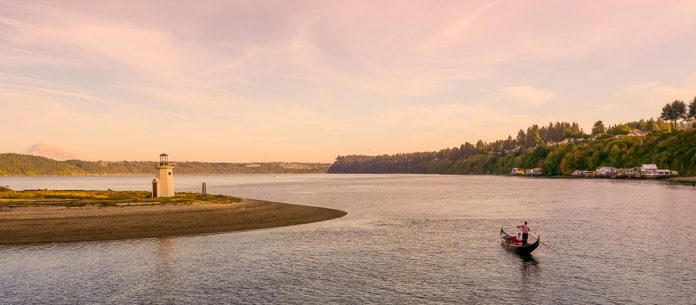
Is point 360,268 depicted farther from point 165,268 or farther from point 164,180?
point 164,180

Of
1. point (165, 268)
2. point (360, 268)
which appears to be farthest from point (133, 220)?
point (360, 268)

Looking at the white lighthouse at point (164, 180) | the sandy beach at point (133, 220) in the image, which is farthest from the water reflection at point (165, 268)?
the white lighthouse at point (164, 180)

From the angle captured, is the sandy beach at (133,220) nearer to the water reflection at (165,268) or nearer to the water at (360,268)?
the water at (360,268)

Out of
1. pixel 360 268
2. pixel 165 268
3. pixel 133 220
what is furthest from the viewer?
pixel 133 220

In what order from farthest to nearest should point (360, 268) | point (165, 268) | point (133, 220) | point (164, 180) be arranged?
1. point (164, 180)
2. point (133, 220)
3. point (360, 268)
4. point (165, 268)

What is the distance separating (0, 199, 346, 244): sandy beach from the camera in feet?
178

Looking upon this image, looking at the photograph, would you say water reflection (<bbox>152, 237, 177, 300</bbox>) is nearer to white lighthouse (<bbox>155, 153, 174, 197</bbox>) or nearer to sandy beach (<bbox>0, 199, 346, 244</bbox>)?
sandy beach (<bbox>0, 199, 346, 244</bbox>)

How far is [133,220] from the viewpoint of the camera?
6469 cm

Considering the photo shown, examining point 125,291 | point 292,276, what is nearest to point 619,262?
point 292,276

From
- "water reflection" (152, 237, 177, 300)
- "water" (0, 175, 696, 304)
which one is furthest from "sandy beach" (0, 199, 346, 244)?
"water reflection" (152, 237, 177, 300)

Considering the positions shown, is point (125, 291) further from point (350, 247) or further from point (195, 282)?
point (350, 247)

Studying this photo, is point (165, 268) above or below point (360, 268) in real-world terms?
above

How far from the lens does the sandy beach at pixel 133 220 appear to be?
54125 mm

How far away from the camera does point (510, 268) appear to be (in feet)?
135
